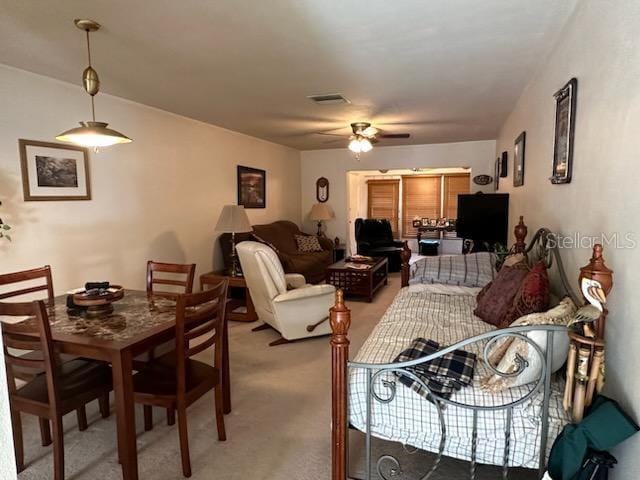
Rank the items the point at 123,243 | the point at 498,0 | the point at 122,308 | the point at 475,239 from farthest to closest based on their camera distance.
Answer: the point at 475,239
the point at 123,243
the point at 122,308
the point at 498,0

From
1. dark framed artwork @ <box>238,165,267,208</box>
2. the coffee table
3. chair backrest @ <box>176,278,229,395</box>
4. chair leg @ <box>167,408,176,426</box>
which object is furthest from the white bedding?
dark framed artwork @ <box>238,165,267,208</box>

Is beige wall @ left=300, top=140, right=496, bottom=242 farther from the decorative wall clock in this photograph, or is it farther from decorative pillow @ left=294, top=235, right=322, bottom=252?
decorative pillow @ left=294, top=235, right=322, bottom=252

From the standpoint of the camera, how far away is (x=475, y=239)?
15.0 feet

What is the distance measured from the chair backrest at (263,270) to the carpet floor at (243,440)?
702 millimetres

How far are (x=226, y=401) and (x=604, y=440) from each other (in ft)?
6.96

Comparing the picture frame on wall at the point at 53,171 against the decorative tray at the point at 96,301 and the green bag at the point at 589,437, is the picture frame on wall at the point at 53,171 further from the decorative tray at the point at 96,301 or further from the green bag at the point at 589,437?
the green bag at the point at 589,437

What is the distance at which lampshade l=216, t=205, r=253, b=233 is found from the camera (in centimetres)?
460

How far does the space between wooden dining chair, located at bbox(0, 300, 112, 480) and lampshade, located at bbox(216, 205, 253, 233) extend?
252 cm

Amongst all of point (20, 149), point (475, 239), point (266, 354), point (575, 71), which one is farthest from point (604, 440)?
point (20, 149)

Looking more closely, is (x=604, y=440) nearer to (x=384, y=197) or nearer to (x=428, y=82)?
(x=428, y=82)

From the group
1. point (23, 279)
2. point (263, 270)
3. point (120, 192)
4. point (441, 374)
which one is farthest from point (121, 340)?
point (120, 192)

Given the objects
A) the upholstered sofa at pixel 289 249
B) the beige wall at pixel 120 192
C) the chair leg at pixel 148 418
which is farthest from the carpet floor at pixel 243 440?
the upholstered sofa at pixel 289 249

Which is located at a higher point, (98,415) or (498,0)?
(498,0)

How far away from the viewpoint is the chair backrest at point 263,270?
3475mm
